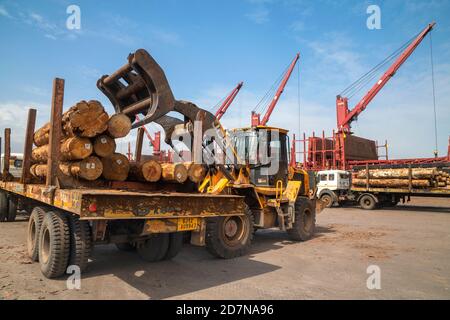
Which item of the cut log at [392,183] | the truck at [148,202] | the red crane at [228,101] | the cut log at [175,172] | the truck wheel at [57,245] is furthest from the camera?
the red crane at [228,101]

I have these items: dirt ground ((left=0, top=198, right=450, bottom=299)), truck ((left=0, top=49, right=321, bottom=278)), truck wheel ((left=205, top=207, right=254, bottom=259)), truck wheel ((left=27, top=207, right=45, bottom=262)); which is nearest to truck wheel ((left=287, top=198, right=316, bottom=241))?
truck ((left=0, top=49, right=321, bottom=278))

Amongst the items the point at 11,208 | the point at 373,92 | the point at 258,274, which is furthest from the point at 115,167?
the point at 373,92

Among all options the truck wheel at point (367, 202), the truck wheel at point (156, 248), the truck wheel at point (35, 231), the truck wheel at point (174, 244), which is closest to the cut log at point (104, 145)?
the truck wheel at point (35, 231)

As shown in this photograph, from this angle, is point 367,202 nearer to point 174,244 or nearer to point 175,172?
point 174,244

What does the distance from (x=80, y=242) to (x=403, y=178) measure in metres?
18.4

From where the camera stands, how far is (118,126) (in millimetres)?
5059

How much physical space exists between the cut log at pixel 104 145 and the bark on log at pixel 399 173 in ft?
57.2

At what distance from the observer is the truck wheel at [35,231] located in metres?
5.29

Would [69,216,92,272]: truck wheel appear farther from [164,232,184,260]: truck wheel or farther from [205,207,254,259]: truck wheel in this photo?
[205,207,254,259]: truck wheel

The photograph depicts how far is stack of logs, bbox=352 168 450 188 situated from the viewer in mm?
17297

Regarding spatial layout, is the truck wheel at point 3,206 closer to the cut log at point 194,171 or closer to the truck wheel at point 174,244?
the truck wheel at point 174,244

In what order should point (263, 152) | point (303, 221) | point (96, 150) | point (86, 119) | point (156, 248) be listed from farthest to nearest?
point (303, 221) → point (263, 152) → point (156, 248) → point (96, 150) → point (86, 119)

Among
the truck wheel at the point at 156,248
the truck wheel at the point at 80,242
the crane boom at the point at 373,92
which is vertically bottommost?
the truck wheel at the point at 156,248
